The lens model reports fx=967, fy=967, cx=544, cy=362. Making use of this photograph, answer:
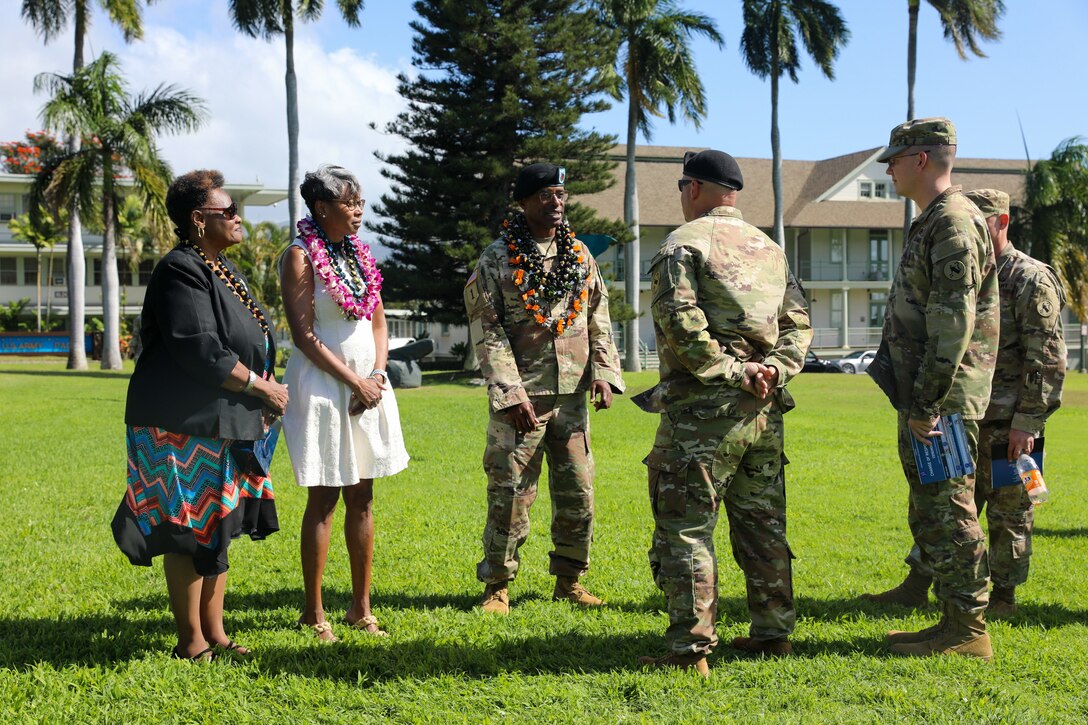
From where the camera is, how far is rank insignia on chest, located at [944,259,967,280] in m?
3.88

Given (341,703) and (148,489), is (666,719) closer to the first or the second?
(341,703)

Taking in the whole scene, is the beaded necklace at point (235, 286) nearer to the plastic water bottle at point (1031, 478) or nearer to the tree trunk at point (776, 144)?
the plastic water bottle at point (1031, 478)

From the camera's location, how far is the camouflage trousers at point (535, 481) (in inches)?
193

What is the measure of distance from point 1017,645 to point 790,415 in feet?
41.6

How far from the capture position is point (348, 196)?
4.42m

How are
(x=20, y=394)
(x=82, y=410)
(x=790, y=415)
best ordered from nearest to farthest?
(x=82, y=410) → (x=790, y=415) → (x=20, y=394)

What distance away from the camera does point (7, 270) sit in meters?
50.3

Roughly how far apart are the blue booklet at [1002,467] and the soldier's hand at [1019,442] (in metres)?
0.06

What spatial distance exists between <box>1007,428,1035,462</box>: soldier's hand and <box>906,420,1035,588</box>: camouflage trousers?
10 centimetres

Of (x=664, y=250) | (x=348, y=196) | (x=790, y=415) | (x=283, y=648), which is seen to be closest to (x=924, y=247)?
(x=664, y=250)

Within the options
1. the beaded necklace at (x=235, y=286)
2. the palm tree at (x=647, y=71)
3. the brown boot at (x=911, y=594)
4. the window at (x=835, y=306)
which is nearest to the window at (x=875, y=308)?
the window at (x=835, y=306)

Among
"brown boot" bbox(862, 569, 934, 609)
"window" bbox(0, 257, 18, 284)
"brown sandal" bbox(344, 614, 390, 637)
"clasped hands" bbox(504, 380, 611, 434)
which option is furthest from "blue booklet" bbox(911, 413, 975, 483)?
"window" bbox(0, 257, 18, 284)

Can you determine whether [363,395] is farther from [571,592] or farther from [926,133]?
[926,133]

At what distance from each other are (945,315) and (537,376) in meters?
1.96
